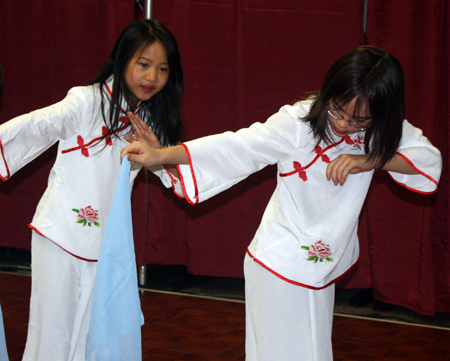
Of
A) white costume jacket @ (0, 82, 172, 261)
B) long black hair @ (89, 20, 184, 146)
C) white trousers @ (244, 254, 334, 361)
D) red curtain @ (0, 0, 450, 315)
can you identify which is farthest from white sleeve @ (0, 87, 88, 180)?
red curtain @ (0, 0, 450, 315)

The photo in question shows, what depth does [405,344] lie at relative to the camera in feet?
9.22

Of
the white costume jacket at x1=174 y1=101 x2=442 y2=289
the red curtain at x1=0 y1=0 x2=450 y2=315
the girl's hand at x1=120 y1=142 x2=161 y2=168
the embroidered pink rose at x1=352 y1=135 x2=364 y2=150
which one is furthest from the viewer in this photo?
the red curtain at x1=0 y1=0 x2=450 y2=315

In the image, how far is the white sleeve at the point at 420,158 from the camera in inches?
67.8

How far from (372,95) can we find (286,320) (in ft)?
2.32

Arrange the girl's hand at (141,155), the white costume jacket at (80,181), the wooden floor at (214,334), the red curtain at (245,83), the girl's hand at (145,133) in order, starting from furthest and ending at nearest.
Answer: the red curtain at (245,83) < the wooden floor at (214,334) < the white costume jacket at (80,181) < the girl's hand at (145,133) < the girl's hand at (141,155)

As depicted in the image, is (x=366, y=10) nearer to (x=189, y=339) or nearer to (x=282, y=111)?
(x=282, y=111)

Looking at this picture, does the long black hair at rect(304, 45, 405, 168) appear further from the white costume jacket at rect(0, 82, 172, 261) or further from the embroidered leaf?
the embroidered leaf

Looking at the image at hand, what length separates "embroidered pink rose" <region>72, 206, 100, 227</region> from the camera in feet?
6.77

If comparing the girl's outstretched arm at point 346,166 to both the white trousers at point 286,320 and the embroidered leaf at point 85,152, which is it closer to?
the white trousers at point 286,320

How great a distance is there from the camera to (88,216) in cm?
207

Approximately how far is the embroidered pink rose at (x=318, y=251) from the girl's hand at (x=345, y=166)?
0.19m

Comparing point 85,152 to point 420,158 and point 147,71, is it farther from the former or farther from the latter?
point 420,158

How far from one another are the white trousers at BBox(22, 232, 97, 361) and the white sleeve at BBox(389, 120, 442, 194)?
3.91 feet

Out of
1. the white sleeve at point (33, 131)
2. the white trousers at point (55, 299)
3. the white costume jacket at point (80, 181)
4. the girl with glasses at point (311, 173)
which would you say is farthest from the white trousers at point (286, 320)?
the white sleeve at point (33, 131)
